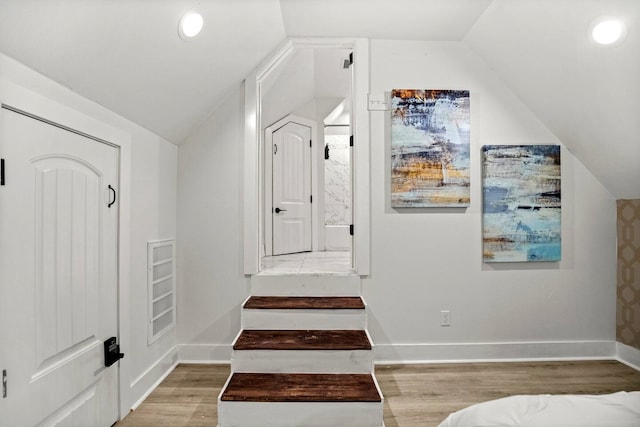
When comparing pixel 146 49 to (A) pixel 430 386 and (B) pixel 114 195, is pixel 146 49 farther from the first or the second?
(A) pixel 430 386

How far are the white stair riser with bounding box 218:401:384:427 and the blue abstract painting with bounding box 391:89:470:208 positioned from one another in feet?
5.37

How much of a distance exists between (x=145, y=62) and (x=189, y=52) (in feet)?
1.07

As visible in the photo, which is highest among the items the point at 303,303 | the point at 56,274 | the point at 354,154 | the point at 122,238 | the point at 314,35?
the point at 314,35

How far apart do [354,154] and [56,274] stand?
2.21m

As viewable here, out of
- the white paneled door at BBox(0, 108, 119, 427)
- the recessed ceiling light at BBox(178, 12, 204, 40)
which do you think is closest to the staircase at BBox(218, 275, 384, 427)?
the white paneled door at BBox(0, 108, 119, 427)

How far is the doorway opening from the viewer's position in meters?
3.94

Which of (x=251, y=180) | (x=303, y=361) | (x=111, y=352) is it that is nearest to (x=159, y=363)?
(x=111, y=352)

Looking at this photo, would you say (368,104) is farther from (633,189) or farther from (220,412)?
(220,412)

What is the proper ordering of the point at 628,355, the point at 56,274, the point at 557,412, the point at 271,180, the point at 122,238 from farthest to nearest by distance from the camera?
1. the point at 271,180
2. the point at 628,355
3. the point at 122,238
4. the point at 56,274
5. the point at 557,412

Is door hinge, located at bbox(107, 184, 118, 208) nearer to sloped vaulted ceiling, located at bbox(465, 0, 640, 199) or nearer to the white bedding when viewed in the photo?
the white bedding

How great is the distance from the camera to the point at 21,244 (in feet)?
4.72

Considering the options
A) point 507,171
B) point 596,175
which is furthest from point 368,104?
point 596,175

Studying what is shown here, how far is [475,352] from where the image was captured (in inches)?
119

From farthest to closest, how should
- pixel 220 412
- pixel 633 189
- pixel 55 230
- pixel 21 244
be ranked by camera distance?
pixel 633 189 → pixel 220 412 → pixel 55 230 → pixel 21 244
